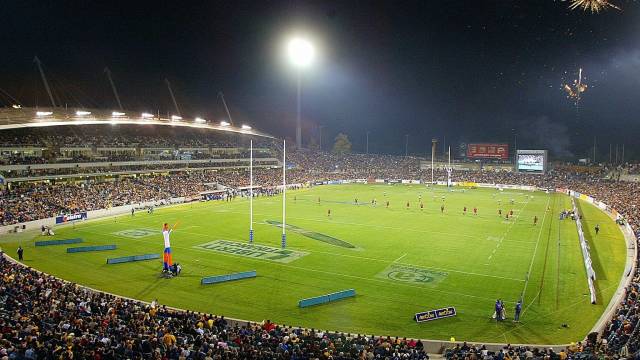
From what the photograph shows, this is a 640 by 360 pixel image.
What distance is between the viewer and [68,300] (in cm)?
2045

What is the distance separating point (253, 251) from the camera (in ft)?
119

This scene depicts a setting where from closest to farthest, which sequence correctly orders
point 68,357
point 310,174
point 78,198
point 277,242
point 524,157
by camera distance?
point 68,357, point 277,242, point 78,198, point 524,157, point 310,174

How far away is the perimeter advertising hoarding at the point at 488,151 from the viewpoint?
106 m

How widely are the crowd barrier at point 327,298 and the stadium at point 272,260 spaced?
0.12 meters

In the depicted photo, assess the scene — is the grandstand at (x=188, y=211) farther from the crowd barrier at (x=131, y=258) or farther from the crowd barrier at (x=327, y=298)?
the crowd barrier at (x=131, y=258)

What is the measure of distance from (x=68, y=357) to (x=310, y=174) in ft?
311

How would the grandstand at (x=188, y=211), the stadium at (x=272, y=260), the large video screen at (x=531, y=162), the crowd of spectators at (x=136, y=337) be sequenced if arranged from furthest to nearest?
the large video screen at (x=531, y=162)
the stadium at (x=272, y=260)
the grandstand at (x=188, y=211)
the crowd of spectators at (x=136, y=337)

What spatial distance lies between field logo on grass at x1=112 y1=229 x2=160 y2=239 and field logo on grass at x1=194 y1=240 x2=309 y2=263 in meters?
7.96

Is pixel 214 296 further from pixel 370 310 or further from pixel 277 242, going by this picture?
pixel 277 242

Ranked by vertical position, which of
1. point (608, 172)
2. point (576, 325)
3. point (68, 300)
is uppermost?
point (608, 172)

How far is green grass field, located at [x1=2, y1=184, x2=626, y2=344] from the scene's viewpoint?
2266 centimetres

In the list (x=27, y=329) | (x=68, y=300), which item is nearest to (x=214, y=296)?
(x=68, y=300)

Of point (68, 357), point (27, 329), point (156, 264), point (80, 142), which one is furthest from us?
point (80, 142)

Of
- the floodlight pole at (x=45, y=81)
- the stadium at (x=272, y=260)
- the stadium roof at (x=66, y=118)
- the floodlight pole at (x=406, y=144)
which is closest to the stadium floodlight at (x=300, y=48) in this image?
the stadium at (x=272, y=260)
